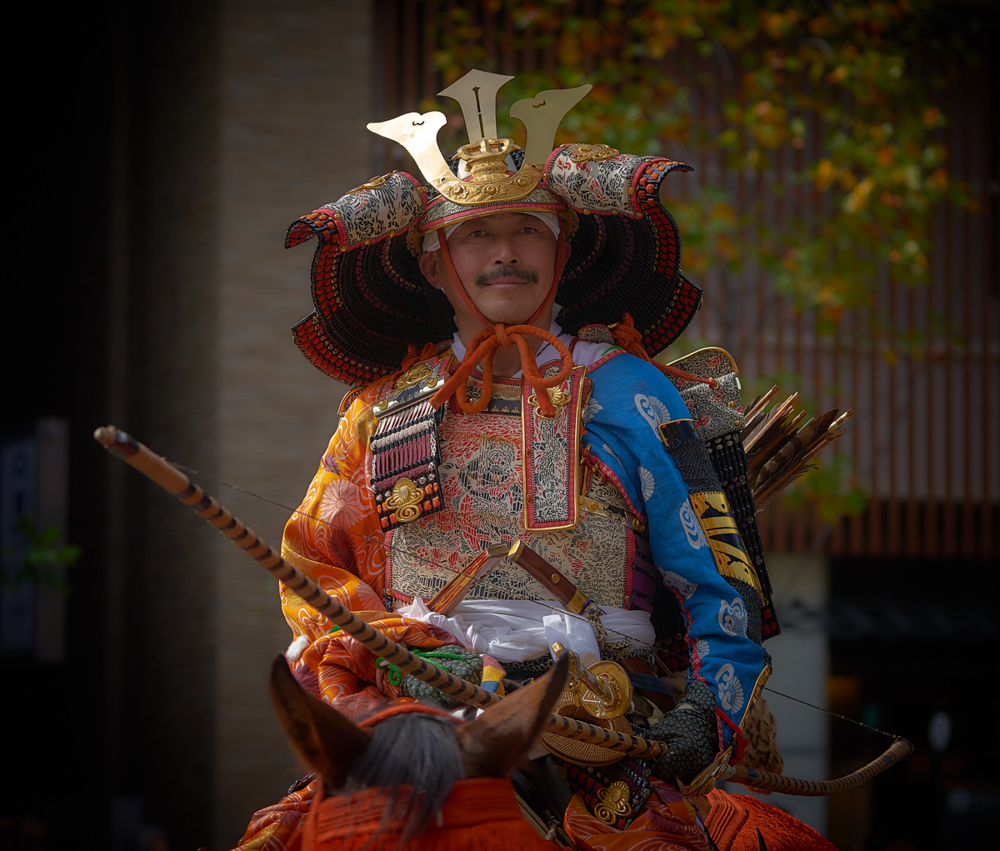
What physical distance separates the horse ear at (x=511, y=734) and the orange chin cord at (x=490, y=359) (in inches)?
45.8

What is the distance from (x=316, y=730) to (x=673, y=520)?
1276 mm

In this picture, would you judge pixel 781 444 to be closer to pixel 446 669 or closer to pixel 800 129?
pixel 446 669

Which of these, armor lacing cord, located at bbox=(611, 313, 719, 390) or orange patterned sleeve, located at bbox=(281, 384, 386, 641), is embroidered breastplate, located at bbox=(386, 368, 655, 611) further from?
armor lacing cord, located at bbox=(611, 313, 719, 390)

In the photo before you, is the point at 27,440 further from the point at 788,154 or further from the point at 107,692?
the point at 788,154

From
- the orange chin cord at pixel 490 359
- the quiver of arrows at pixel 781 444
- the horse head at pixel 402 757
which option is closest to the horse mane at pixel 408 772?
the horse head at pixel 402 757

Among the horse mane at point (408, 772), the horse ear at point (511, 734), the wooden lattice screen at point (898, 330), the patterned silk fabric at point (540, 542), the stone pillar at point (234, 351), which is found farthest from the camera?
the wooden lattice screen at point (898, 330)

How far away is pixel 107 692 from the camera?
11844mm

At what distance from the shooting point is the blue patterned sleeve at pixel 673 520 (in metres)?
2.84

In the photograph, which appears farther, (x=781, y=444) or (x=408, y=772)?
(x=781, y=444)

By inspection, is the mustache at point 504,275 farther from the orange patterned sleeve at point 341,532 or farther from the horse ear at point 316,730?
the horse ear at point 316,730

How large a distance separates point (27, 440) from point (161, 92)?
3800 millimetres

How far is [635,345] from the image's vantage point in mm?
3350

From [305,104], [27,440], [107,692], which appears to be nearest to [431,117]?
[27,440]

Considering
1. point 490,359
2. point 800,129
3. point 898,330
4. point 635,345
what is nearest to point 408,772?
point 490,359
